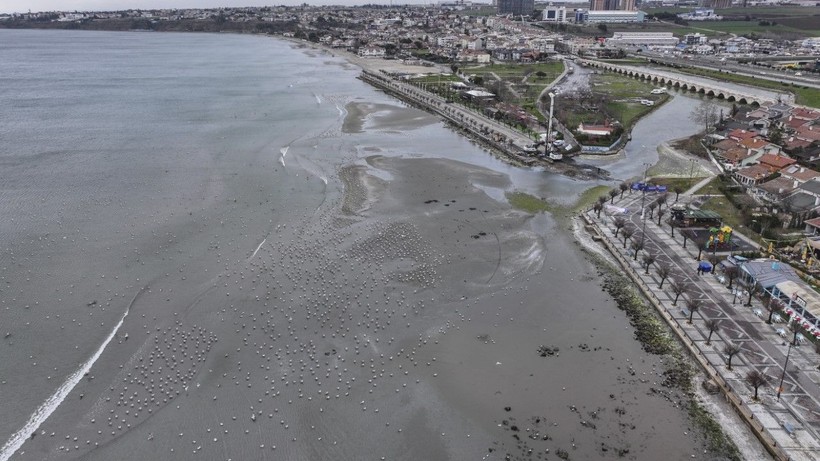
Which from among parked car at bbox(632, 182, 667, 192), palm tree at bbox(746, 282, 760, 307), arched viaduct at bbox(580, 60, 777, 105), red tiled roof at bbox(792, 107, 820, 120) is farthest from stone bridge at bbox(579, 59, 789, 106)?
palm tree at bbox(746, 282, 760, 307)

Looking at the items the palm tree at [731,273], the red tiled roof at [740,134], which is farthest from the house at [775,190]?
the red tiled roof at [740,134]

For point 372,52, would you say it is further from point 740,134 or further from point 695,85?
point 740,134

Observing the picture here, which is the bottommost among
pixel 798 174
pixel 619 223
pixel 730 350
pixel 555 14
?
pixel 730 350

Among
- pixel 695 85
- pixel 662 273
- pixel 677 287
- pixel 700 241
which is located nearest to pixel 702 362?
pixel 677 287

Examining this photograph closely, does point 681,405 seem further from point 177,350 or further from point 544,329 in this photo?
point 177,350

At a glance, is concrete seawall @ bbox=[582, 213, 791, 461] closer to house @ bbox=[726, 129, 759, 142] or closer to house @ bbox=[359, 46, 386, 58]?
house @ bbox=[726, 129, 759, 142]

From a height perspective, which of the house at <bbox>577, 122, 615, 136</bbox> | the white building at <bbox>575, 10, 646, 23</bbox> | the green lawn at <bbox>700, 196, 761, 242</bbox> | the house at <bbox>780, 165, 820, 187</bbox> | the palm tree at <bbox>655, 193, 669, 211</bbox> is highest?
the white building at <bbox>575, 10, 646, 23</bbox>
